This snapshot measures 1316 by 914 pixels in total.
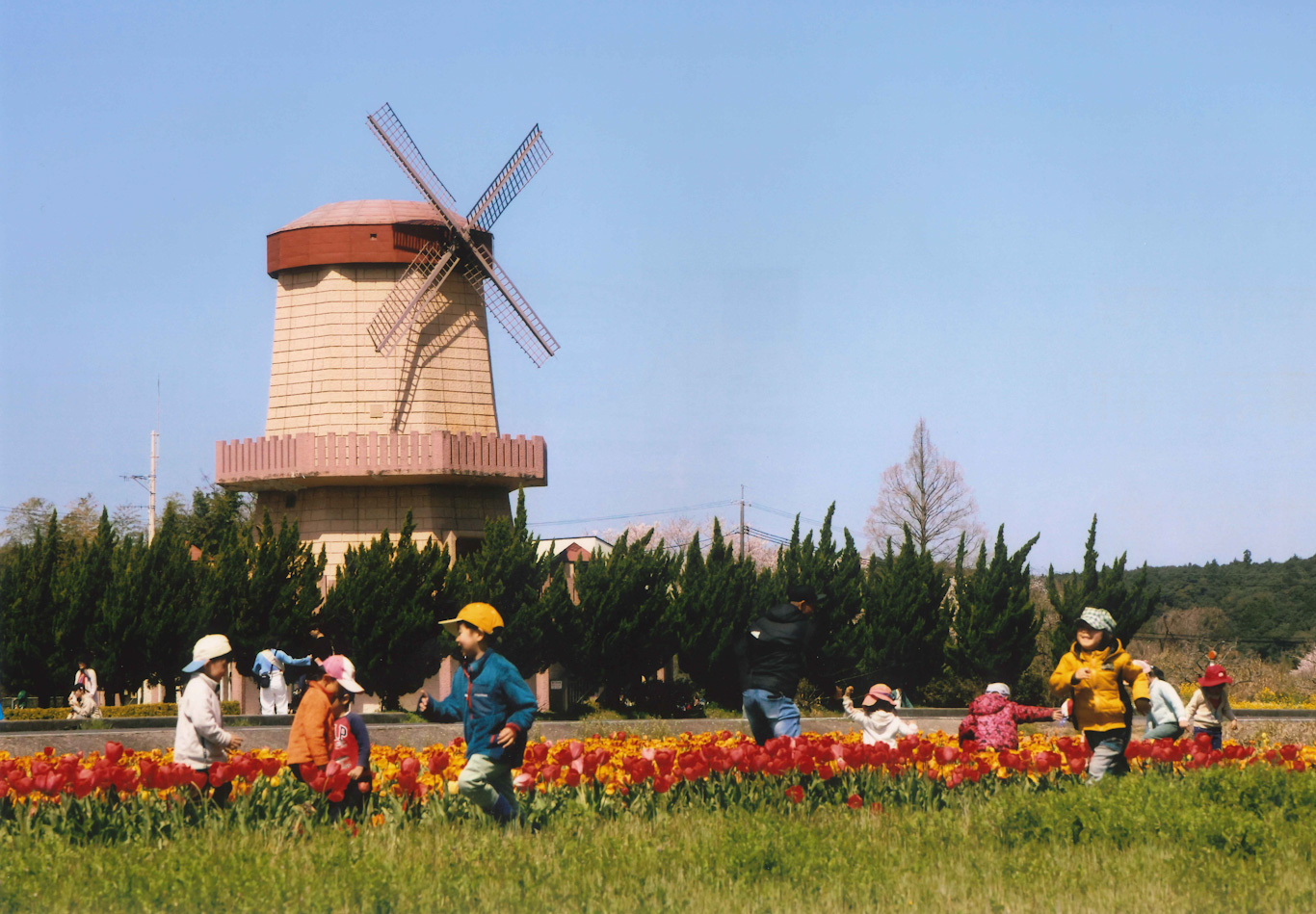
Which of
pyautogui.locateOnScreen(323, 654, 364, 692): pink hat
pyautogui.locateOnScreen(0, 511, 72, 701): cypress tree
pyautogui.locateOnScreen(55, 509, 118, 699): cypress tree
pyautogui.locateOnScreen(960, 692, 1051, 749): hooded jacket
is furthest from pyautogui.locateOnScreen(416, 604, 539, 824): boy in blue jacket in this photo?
pyautogui.locateOnScreen(0, 511, 72, 701): cypress tree

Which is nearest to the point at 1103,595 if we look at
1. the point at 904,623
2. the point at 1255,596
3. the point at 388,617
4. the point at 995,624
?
the point at 995,624

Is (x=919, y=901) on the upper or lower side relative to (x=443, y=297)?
lower

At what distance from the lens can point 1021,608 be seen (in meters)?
30.0

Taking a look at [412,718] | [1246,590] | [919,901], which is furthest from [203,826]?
[1246,590]

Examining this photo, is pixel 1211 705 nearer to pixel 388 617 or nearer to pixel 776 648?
pixel 776 648

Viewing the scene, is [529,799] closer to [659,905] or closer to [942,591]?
[659,905]

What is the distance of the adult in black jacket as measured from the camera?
11281 millimetres

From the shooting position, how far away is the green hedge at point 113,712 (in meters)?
20.3

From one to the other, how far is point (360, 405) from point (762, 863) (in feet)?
83.0

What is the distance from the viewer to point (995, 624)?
97.7 feet

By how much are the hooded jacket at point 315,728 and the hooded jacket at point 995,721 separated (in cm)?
478

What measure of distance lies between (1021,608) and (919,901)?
78.5 feet

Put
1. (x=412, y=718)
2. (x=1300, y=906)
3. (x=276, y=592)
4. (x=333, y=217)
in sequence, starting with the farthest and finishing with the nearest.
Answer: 1. (x=333, y=217)
2. (x=276, y=592)
3. (x=412, y=718)
4. (x=1300, y=906)

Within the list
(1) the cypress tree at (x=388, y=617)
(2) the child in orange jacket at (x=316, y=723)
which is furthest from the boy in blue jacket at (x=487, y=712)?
(1) the cypress tree at (x=388, y=617)
